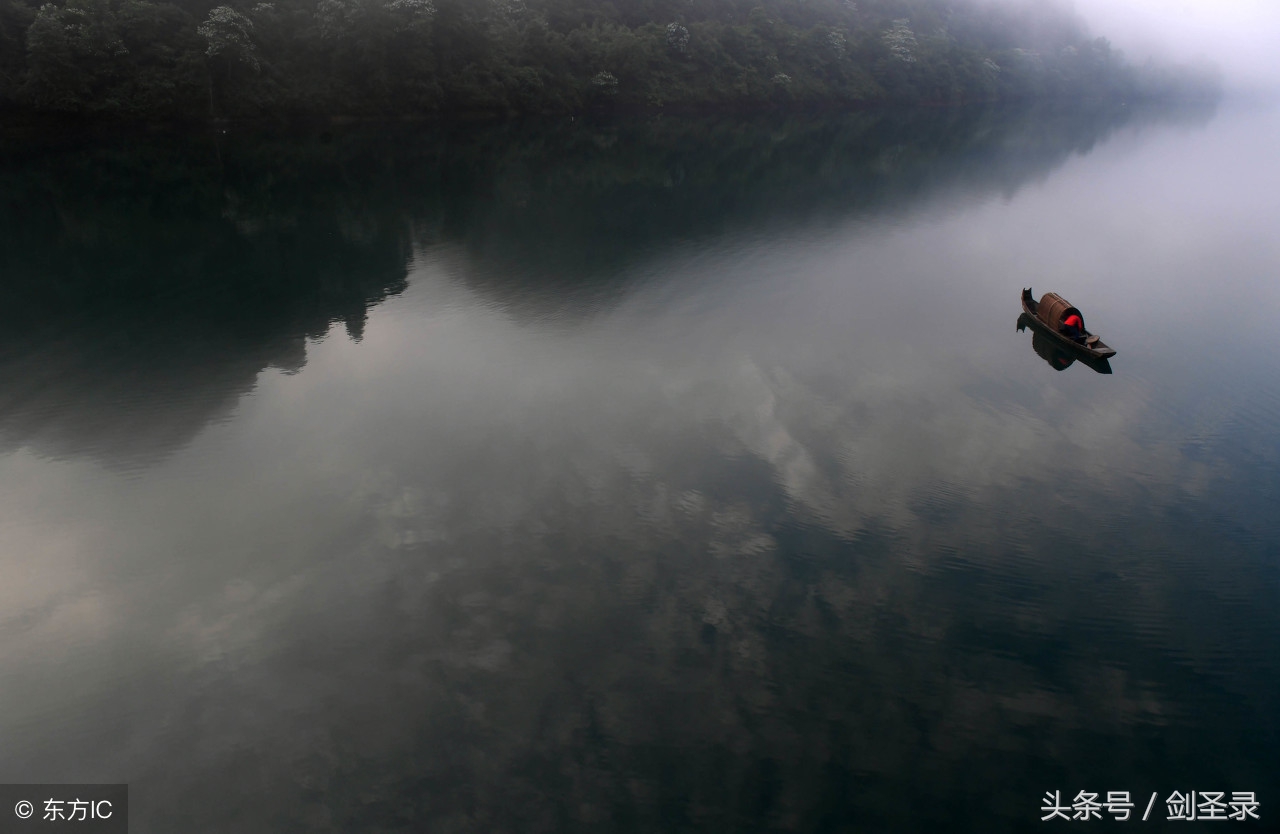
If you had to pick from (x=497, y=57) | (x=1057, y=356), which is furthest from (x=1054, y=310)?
(x=497, y=57)

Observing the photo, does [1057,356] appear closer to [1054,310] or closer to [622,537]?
[1054,310]

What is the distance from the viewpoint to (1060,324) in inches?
968

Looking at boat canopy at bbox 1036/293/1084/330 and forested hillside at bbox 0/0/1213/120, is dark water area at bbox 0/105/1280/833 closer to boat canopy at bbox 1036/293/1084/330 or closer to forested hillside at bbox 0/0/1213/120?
boat canopy at bbox 1036/293/1084/330

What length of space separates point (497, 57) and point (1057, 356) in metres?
60.6

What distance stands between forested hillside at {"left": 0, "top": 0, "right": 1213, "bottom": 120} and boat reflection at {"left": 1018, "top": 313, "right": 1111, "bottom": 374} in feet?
188

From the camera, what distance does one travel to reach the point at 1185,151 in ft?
232

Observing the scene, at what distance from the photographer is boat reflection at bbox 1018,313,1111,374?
79.8ft

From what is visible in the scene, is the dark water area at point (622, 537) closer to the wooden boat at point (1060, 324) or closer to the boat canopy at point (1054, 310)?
the wooden boat at point (1060, 324)

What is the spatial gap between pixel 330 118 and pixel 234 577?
5934 cm

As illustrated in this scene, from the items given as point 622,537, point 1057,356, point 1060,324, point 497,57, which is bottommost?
point 622,537

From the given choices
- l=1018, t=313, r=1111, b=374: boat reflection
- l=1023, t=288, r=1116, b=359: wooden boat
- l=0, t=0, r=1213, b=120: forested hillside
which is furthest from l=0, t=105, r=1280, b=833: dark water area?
l=0, t=0, r=1213, b=120: forested hillside

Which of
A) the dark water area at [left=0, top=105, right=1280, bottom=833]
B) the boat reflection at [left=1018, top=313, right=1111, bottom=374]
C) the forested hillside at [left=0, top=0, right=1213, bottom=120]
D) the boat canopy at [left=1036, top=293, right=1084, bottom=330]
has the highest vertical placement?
the forested hillside at [left=0, top=0, right=1213, bottom=120]

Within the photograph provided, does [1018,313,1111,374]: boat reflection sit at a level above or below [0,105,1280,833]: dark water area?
above

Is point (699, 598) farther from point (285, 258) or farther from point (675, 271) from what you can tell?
point (285, 258)
